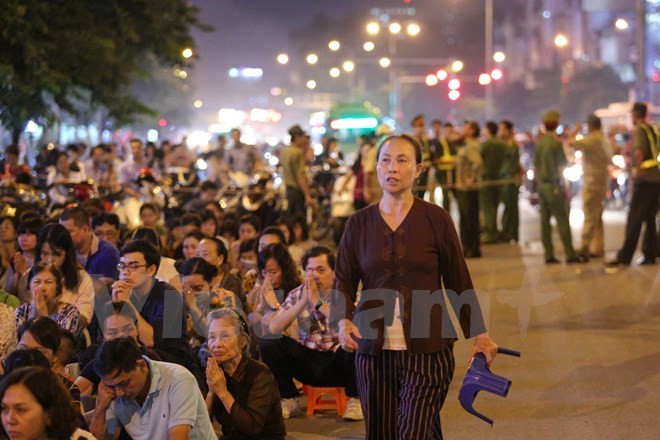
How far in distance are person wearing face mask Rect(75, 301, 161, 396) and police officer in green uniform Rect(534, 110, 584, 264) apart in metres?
9.75

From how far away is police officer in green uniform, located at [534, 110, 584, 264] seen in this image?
15.6 metres

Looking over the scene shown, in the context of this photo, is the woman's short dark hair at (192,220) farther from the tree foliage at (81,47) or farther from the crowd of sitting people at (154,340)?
the tree foliage at (81,47)

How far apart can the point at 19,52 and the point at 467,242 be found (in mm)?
7136

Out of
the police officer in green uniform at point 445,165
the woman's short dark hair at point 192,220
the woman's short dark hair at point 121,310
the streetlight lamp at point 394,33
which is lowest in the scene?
the woman's short dark hair at point 121,310

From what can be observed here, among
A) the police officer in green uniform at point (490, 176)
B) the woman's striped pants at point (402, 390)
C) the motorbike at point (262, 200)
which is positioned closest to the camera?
the woman's striped pants at point (402, 390)

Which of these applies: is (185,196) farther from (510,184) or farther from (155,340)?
(155,340)

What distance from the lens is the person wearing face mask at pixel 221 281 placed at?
7961 mm

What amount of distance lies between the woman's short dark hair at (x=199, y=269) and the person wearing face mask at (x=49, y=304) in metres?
0.97

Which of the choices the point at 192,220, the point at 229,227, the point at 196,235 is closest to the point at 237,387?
the point at 196,235

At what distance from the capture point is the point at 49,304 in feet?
24.3

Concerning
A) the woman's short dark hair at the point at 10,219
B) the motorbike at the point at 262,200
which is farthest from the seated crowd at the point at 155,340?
the motorbike at the point at 262,200

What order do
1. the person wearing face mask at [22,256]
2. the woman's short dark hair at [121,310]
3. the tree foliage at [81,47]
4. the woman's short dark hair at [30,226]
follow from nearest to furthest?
1. the woman's short dark hair at [121,310]
2. the person wearing face mask at [22,256]
3. the woman's short dark hair at [30,226]
4. the tree foliage at [81,47]

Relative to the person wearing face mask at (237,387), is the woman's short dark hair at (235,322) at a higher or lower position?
higher

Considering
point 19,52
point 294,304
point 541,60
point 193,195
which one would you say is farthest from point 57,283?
point 541,60
